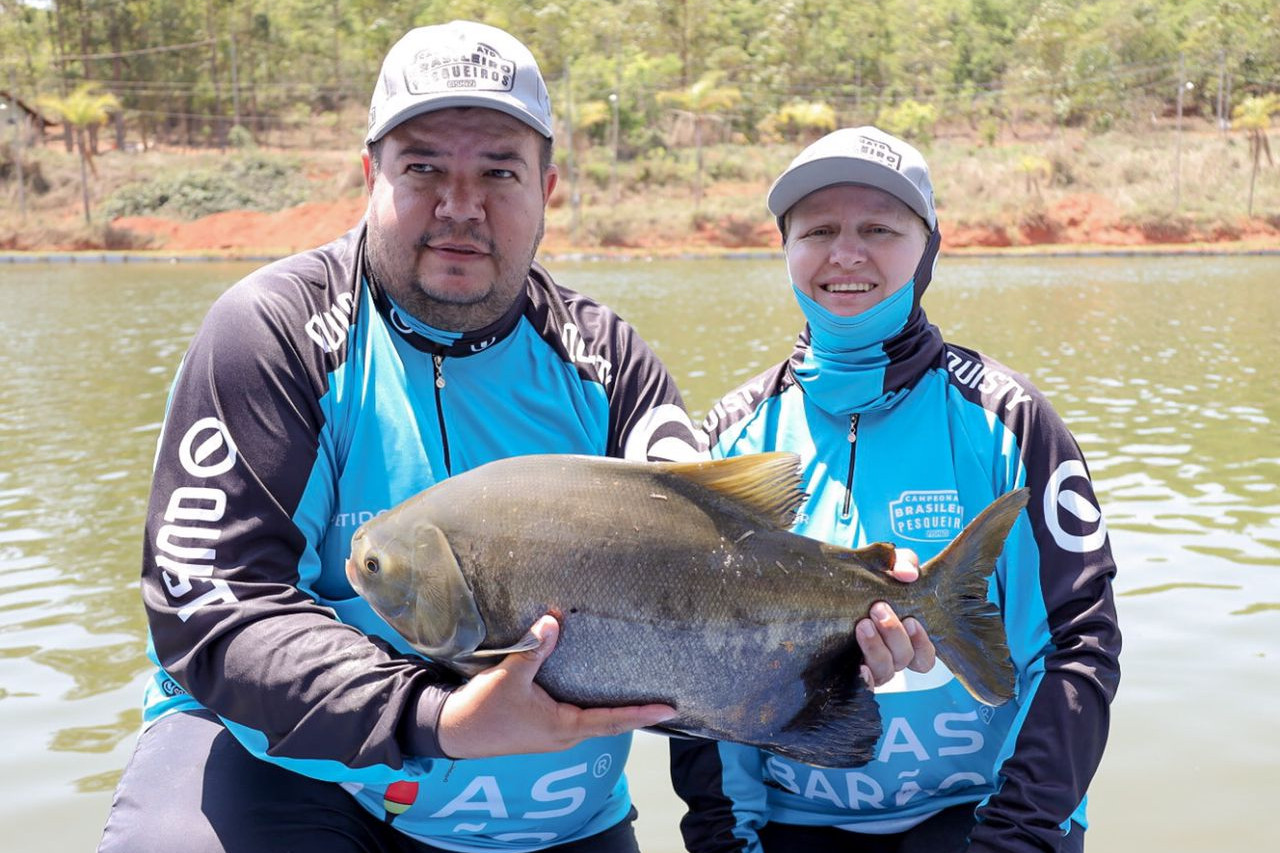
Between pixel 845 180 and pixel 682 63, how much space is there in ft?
250

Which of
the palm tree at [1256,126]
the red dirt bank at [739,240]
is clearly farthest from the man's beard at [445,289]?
the palm tree at [1256,126]

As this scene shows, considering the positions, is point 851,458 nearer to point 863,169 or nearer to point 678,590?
point 863,169

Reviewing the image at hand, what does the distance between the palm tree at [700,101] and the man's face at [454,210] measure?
50293 mm

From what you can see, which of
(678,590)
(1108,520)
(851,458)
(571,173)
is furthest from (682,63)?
(678,590)

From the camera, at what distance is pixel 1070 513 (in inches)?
119

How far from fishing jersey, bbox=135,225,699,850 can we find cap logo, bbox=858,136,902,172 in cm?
84

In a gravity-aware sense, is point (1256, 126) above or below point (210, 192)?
above

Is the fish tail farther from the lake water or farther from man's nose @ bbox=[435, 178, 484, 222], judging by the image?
the lake water

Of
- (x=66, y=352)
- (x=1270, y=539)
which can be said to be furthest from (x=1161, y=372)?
(x=66, y=352)

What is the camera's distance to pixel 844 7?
284ft

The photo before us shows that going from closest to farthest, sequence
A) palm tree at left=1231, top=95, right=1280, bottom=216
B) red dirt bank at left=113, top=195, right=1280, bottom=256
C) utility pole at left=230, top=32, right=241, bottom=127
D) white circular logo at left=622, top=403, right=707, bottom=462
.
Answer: white circular logo at left=622, top=403, right=707, bottom=462
red dirt bank at left=113, top=195, right=1280, bottom=256
palm tree at left=1231, top=95, right=1280, bottom=216
utility pole at left=230, top=32, right=241, bottom=127

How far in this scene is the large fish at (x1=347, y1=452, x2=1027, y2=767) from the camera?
7.70 ft

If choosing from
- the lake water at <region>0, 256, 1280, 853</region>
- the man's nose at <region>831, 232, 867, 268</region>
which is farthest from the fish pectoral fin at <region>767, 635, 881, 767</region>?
the lake water at <region>0, 256, 1280, 853</region>

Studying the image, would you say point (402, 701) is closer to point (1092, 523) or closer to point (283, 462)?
point (283, 462)
